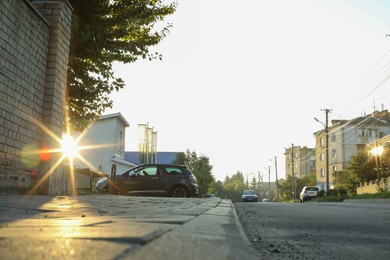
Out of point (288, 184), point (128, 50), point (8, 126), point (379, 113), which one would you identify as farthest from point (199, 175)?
point (8, 126)

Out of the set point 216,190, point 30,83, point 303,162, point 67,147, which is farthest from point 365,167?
point 216,190

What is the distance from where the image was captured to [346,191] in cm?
3966

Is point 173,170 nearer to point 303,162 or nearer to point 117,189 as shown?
point 117,189

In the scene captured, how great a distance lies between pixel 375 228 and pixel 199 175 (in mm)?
62076

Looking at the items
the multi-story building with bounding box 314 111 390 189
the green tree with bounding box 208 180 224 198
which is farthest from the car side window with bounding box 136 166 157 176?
the green tree with bounding box 208 180 224 198

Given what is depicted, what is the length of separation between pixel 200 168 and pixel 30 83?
60417 millimetres

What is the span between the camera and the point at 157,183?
1702 cm

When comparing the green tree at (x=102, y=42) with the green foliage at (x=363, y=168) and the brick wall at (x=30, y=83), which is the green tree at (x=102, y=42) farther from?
the green foliage at (x=363, y=168)

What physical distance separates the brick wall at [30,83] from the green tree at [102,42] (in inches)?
53.3

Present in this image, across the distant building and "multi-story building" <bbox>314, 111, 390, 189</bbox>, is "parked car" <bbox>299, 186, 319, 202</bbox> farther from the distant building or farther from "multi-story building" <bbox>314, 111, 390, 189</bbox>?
A: "multi-story building" <bbox>314, 111, 390, 189</bbox>

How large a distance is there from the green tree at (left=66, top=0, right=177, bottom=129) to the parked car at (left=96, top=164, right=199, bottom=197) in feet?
12.7

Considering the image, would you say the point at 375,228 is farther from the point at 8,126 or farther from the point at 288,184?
the point at 288,184

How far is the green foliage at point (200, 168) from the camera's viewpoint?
218ft

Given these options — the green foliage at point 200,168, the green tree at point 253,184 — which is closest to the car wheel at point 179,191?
the green foliage at point 200,168
